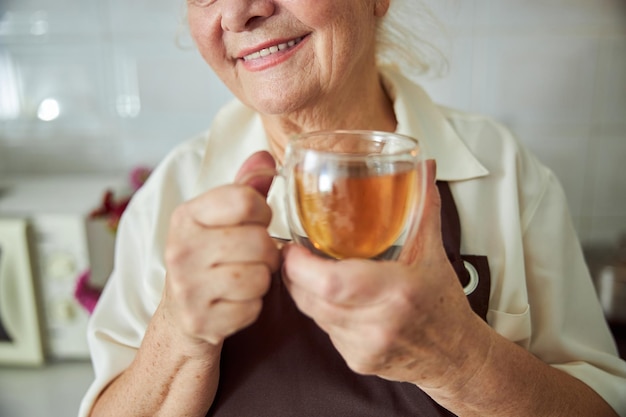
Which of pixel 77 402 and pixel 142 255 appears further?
pixel 77 402

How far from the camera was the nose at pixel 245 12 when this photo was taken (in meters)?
0.71

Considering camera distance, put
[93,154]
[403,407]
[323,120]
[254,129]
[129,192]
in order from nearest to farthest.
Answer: [403,407] < [323,120] < [254,129] < [129,192] < [93,154]

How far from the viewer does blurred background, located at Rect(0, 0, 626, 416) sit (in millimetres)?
1413

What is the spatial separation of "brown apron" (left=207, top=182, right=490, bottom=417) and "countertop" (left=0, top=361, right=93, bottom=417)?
55 cm

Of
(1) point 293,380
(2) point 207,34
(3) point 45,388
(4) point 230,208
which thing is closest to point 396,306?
(4) point 230,208

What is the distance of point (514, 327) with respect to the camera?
0.85m

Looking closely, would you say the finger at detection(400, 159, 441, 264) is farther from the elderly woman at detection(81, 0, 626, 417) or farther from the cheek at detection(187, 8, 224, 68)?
the cheek at detection(187, 8, 224, 68)

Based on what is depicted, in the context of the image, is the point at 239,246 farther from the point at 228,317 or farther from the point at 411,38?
the point at 411,38

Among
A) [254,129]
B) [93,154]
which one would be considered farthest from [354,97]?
[93,154]

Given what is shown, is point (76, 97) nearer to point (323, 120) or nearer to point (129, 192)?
point (129, 192)

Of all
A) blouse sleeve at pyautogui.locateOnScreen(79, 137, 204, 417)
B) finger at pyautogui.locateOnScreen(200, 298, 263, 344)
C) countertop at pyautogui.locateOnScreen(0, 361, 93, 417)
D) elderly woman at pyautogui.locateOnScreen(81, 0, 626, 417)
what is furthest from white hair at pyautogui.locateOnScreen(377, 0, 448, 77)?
countertop at pyautogui.locateOnScreen(0, 361, 93, 417)

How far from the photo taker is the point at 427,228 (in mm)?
553

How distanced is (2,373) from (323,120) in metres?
0.98

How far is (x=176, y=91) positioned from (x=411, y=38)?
0.71m
